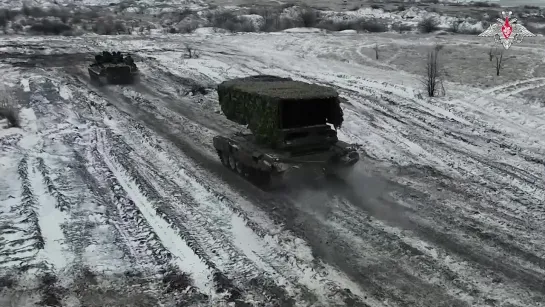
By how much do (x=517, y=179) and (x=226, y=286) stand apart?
7084 millimetres

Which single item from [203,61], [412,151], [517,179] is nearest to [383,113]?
[412,151]

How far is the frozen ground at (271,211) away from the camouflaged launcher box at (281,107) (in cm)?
131

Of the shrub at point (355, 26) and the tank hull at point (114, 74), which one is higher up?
the tank hull at point (114, 74)

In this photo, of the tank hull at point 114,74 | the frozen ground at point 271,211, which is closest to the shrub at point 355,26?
the frozen ground at point 271,211

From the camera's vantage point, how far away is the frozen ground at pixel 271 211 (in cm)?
734

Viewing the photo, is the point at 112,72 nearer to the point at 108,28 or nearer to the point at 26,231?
the point at 26,231

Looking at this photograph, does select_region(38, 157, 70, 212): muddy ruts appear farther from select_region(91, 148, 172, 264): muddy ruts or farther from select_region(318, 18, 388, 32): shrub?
select_region(318, 18, 388, 32): shrub

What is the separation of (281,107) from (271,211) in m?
2.00

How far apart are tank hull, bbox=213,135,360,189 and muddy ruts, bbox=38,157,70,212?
3.59 m

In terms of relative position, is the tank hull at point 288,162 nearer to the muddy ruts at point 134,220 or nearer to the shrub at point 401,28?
the muddy ruts at point 134,220

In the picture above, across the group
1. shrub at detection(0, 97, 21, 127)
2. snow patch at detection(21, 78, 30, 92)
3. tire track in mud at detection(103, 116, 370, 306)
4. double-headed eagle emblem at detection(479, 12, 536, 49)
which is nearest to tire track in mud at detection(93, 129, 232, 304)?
tire track in mud at detection(103, 116, 370, 306)

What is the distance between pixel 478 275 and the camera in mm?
7496

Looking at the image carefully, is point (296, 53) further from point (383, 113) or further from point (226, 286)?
point (226, 286)

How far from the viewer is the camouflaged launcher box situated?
10.2 m
